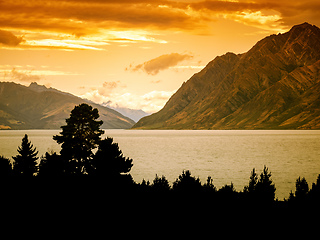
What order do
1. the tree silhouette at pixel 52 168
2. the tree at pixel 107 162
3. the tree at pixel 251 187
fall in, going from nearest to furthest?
1. the tree at pixel 251 187
2. the tree at pixel 107 162
3. the tree silhouette at pixel 52 168

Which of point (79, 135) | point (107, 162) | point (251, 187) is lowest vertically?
point (251, 187)

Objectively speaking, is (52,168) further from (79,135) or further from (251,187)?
(251,187)

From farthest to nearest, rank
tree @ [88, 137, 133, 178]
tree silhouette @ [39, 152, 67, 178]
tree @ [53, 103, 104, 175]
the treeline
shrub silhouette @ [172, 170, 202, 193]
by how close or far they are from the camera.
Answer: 1. tree @ [53, 103, 104, 175]
2. tree silhouette @ [39, 152, 67, 178]
3. tree @ [88, 137, 133, 178]
4. shrub silhouette @ [172, 170, 202, 193]
5. the treeline

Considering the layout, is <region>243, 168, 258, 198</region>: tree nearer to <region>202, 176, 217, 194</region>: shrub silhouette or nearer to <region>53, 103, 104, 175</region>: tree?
<region>202, 176, 217, 194</region>: shrub silhouette

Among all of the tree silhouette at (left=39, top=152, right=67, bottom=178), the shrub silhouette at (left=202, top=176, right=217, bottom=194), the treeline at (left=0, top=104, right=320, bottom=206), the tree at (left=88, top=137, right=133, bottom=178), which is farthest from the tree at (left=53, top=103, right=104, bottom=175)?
the shrub silhouette at (left=202, top=176, right=217, bottom=194)

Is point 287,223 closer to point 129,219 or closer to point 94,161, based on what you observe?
point 129,219

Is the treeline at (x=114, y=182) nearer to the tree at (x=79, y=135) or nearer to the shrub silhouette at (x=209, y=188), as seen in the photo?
the shrub silhouette at (x=209, y=188)

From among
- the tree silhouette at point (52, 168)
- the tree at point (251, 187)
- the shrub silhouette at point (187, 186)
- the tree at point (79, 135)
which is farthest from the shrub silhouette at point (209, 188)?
the tree at point (79, 135)

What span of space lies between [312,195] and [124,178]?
1886cm

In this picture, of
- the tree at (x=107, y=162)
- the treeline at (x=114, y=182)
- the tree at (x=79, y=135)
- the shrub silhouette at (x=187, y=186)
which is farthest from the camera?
the tree at (x=79, y=135)

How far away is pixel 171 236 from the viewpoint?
76.1 feet

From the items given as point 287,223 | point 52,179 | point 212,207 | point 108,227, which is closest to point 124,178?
point 52,179

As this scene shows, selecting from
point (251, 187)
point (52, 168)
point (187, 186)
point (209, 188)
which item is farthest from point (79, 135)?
point (251, 187)

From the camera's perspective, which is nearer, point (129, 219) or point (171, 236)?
point (171, 236)
